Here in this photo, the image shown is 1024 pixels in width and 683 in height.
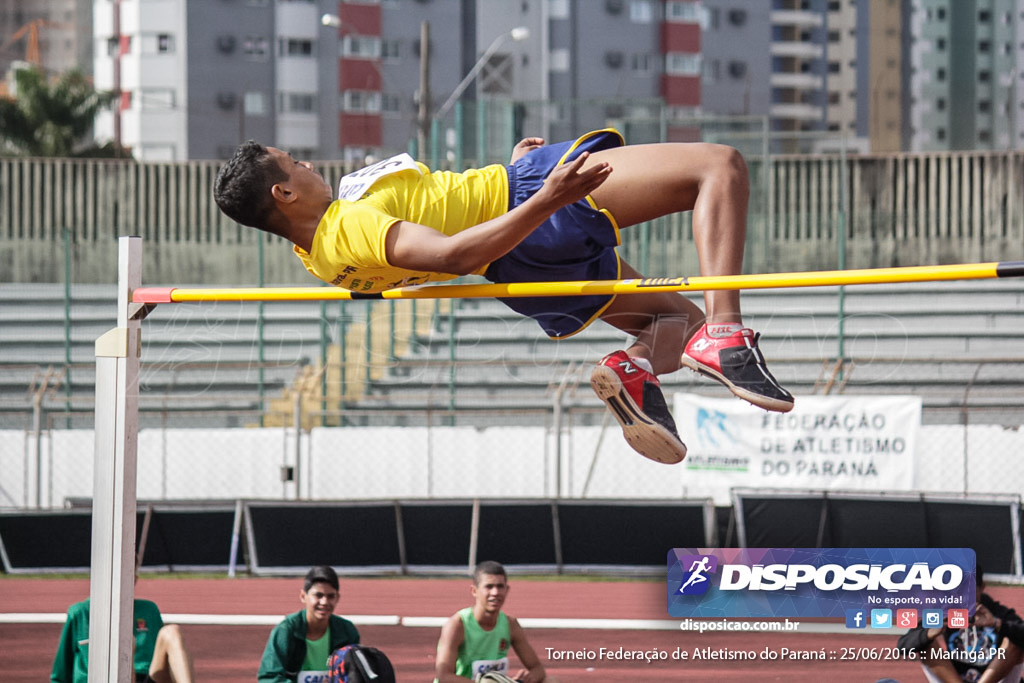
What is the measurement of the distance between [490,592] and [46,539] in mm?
5613

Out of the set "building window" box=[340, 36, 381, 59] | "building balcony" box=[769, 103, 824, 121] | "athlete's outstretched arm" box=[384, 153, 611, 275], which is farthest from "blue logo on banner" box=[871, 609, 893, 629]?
"building window" box=[340, 36, 381, 59]

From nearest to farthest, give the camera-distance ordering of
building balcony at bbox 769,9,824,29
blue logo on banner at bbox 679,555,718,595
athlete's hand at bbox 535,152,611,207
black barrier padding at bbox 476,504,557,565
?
1. athlete's hand at bbox 535,152,611,207
2. blue logo on banner at bbox 679,555,718,595
3. black barrier padding at bbox 476,504,557,565
4. building balcony at bbox 769,9,824,29

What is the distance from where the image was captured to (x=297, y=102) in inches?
1075

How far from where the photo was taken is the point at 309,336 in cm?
1347

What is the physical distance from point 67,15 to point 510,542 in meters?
19.3

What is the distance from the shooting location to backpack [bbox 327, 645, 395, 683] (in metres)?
4.72

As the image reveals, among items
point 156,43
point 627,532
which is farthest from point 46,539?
point 156,43

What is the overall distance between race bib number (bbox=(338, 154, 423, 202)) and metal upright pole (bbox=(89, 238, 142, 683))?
0.86 meters

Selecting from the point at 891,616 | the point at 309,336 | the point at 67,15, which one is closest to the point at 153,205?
the point at 309,336

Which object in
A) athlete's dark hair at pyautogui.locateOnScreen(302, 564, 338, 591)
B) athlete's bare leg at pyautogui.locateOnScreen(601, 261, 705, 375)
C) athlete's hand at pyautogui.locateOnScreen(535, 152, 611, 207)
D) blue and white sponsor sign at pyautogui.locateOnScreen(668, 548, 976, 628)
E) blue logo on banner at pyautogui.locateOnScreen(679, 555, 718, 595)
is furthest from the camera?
blue logo on banner at pyautogui.locateOnScreen(679, 555, 718, 595)

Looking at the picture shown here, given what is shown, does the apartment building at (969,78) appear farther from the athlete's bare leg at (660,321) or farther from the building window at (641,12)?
the athlete's bare leg at (660,321)

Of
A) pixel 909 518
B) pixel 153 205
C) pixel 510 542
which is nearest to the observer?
pixel 909 518

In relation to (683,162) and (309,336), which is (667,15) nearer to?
(309,336)

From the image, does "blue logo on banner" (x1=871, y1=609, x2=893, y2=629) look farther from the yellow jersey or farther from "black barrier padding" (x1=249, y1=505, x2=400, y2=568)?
"black barrier padding" (x1=249, y1=505, x2=400, y2=568)
